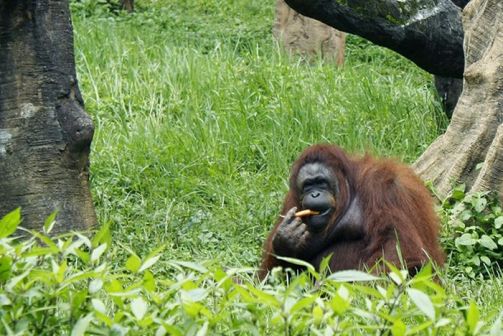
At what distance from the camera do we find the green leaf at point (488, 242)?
4.92 metres

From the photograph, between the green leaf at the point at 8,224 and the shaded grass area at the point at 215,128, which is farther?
the shaded grass area at the point at 215,128

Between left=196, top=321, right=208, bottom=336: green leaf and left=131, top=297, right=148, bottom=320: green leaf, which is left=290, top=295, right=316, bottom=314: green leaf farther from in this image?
left=131, top=297, right=148, bottom=320: green leaf

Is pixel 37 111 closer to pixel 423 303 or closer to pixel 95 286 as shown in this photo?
pixel 95 286

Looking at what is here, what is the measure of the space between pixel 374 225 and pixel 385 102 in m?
2.39

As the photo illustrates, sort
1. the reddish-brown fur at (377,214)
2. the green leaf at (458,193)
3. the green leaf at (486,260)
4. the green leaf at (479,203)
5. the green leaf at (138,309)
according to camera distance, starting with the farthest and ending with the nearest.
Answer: the green leaf at (458,193) < the green leaf at (479,203) < the green leaf at (486,260) < the reddish-brown fur at (377,214) < the green leaf at (138,309)

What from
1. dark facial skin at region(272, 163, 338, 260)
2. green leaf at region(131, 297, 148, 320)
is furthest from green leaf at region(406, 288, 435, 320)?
dark facial skin at region(272, 163, 338, 260)

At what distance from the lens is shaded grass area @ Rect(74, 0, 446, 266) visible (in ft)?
18.9

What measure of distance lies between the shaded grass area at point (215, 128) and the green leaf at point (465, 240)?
1019mm

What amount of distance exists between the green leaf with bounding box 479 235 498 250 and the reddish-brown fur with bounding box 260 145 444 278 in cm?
28

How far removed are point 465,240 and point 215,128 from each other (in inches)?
85.7

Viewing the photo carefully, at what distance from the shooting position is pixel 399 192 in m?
4.70

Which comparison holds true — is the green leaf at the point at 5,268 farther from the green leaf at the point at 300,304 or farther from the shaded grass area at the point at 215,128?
the shaded grass area at the point at 215,128

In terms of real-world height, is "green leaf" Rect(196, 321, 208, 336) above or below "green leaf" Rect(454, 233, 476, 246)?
above

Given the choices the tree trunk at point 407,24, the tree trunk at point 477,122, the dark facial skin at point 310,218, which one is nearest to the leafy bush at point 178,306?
the dark facial skin at point 310,218
